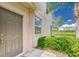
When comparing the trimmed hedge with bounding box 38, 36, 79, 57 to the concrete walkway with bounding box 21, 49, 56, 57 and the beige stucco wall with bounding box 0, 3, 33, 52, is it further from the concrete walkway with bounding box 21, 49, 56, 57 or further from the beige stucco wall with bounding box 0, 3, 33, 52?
the beige stucco wall with bounding box 0, 3, 33, 52

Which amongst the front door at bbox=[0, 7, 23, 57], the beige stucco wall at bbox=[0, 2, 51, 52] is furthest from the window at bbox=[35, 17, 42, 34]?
the front door at bbox=[0, 7, 23, 57]

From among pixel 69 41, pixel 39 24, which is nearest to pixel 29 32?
pixel 39 24

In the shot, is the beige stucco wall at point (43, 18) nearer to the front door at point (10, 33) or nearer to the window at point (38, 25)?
the window at point (38, 25)

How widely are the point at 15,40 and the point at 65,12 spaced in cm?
128

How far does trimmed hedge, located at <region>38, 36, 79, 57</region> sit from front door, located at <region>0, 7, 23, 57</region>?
1.83ft


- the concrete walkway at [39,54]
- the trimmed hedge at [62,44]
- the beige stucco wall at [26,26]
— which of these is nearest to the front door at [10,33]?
the beige stucco wall at [26,26]

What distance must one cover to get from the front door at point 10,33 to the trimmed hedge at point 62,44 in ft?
1.83

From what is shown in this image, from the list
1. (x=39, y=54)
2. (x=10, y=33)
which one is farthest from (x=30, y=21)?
(x=39, y=54)

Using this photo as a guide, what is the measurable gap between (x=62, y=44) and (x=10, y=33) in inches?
46.1

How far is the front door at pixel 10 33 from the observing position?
3624mm

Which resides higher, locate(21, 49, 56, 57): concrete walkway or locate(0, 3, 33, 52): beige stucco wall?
locate(0, 3, 33, 52): beige stucco wall

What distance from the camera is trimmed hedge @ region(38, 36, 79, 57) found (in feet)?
13.0

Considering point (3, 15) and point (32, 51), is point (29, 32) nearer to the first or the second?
point (32, 51)

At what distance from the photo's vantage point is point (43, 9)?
401 cm
